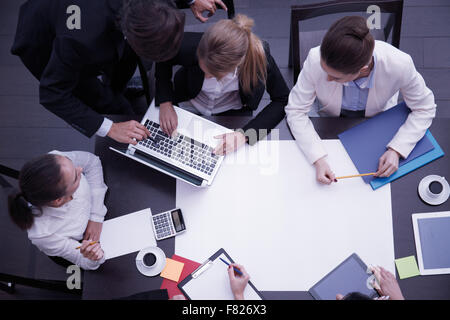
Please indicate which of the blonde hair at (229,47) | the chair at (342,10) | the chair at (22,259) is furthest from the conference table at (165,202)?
the chair at (22,259)

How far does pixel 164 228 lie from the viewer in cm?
148

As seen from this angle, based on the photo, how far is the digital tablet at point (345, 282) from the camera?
4.63 feet

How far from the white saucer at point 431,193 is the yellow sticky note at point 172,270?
0.89 metres

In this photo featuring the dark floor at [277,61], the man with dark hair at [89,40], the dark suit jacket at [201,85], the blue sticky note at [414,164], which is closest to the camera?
the man with dark hair at [89,40]

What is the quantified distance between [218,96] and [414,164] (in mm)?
814

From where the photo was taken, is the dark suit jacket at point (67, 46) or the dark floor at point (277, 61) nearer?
the dark suit jacket at point (67, 46)

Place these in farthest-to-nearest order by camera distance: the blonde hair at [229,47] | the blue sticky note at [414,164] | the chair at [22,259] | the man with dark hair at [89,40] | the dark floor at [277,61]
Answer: the dark floor at [277,61]
the chair at [22,259]
the blue sticky note at [414,164]
the blonde hair at [229,47]
the man with dark hair at [89,40]

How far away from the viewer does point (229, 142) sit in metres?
1.54

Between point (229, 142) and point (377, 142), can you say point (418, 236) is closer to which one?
point (377, 142)

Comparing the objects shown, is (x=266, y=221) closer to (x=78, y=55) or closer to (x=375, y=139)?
(x=375, y=139)

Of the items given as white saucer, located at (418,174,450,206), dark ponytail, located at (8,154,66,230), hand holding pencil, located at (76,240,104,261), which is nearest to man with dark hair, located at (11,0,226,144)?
dark ponytail, located at (8,154,66,230)

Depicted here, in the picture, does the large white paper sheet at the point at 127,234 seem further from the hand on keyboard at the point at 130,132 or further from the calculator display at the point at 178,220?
the hand on keyboard at the point at 130,132

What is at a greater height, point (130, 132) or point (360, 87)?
point (360, 87)

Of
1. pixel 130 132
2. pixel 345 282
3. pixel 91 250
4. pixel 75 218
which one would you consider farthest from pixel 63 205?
pixel 345 282
